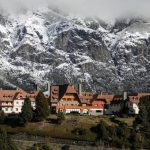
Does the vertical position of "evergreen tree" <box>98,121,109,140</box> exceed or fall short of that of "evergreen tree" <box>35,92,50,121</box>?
it falls short

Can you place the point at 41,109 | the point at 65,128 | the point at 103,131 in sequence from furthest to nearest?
the point at 41,109, the point at 65,128, the point at 103,131

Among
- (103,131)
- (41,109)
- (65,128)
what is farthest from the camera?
(41,109)

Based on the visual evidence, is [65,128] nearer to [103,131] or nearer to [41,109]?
[41,109]

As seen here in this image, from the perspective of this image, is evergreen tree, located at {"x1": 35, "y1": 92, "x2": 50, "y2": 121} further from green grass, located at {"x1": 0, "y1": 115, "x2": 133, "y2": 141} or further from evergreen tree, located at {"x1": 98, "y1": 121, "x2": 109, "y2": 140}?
evergreen tree, located at {"x1": 98, "y1": 121, "x2": 109, "y2": 140}

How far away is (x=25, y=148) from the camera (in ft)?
555

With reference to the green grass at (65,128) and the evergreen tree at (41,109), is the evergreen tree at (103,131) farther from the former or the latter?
the evergreen tree at (41,109)

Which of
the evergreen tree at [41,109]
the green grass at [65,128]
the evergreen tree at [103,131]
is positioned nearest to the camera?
the evergreen tree at [103,131]

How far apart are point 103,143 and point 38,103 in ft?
89.1

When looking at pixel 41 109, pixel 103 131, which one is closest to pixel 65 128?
pixel 41 109

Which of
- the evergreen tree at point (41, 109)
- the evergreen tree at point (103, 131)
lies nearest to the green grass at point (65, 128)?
the evergreen tree at point (103, 131)

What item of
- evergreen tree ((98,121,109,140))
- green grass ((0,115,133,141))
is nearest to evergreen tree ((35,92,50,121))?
green grass ((0,115,133,141))

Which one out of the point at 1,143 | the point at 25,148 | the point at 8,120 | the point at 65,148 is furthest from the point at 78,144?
the point at 1,143

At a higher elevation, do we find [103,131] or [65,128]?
[65,128]

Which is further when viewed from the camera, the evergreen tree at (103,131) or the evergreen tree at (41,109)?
the evergreen tree at (41,109)
